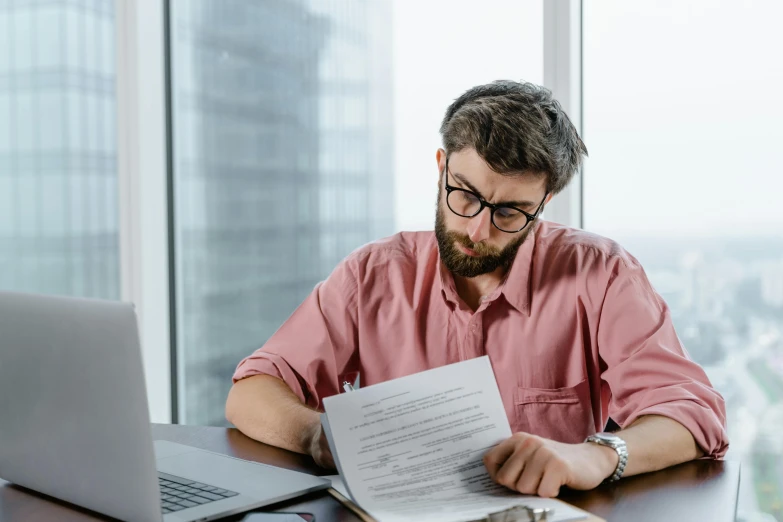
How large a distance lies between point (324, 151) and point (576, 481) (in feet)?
5.78

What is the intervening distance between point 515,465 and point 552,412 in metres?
0.56

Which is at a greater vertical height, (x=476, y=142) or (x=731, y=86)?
(x=731, y=86)

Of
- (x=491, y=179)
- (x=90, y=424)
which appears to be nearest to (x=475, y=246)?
(x=491, y=179)

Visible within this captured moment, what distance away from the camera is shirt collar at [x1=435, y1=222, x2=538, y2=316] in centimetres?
149

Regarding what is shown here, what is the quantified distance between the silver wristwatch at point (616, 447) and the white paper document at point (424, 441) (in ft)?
0.52

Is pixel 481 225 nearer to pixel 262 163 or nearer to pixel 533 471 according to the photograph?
pixel 533 471

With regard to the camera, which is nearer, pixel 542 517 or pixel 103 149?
pixel 542 517

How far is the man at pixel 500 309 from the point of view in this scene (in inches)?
54.3

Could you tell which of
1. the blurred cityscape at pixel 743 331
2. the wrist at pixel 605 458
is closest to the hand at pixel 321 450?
the wrist at pixel 605 458

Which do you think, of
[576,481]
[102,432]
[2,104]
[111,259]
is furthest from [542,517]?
[2,104]

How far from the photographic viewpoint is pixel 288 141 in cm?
257

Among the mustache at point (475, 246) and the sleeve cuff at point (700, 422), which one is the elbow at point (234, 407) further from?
the sleeve cuff at point (700, 422)

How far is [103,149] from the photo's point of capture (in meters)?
2.68

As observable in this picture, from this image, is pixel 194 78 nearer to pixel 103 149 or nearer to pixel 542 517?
pixel 103 149
